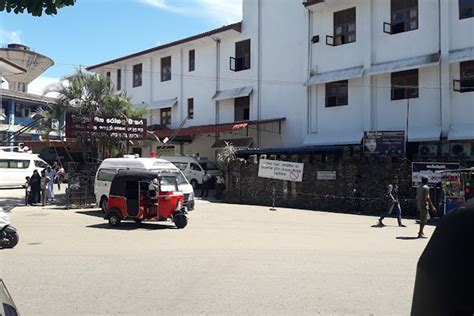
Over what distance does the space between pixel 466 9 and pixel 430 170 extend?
8111 mm

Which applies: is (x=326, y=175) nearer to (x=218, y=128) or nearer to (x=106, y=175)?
(x=218, y=128)

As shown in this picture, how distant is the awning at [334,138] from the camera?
85.7ft

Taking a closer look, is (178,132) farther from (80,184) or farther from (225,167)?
(80,184)

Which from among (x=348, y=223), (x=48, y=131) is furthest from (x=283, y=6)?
(x=348, y=223)

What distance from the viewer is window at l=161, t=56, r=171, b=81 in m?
38.4

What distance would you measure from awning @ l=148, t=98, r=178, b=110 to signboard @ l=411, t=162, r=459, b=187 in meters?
20.8

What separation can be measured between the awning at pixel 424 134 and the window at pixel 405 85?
5.52 ft

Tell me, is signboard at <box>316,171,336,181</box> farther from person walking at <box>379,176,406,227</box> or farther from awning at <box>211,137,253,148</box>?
awning at <box>211,137,253,148</box>

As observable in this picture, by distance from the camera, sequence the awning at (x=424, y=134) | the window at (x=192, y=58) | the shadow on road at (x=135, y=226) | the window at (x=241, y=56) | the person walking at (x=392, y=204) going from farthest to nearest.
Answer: the window at (x=192, y=58) < the window at (x=241, y=56) < the awning at (x=424, y=134) < the person walking at (x=392, y=204) < the shadow on road at (x=135, y=226)

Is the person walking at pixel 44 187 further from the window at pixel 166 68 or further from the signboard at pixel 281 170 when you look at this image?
the window at pixel 166 68

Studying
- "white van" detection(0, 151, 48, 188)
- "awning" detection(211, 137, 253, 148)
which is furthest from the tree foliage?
"white van" detection(0, 151, 48, 188)

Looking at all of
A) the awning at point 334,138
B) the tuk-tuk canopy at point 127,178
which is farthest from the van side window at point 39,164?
the tuk-tuk canopy at point 127,178

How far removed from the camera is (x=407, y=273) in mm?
8672

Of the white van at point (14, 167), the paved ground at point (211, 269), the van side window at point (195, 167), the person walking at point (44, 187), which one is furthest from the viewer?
the white van at point (14, 167)
